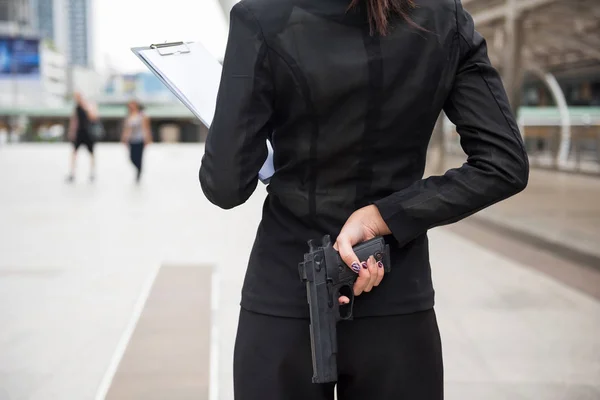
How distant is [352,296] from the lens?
1426 mm

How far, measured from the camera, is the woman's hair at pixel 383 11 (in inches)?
54.6

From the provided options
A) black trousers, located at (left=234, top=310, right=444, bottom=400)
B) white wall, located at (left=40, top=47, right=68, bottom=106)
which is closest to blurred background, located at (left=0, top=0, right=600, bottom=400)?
black trousers, located at (left=234, top=310, right=444, bottom=400)

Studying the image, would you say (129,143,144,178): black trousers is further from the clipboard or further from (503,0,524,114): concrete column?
the clipboard

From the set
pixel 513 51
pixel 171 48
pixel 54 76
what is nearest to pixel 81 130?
pixel 513 51

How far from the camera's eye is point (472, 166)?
1506 mm

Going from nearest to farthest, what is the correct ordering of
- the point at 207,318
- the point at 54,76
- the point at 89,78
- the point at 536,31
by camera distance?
the point at 207,318, the point at 536,31, the point at 54,76, the point at 89,78

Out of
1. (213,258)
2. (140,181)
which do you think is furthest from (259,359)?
(140,181)

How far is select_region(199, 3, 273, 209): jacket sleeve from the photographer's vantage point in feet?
4.57

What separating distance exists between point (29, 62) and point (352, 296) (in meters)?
98.0

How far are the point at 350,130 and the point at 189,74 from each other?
1.25 feet

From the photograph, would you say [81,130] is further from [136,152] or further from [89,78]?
[89,78]

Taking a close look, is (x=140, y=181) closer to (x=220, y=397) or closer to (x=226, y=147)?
(x=220, y=397)

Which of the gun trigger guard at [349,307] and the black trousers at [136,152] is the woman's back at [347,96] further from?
the black trousers at [136,152]

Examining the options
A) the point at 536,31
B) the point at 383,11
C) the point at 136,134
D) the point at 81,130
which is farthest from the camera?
the point at 536,31
